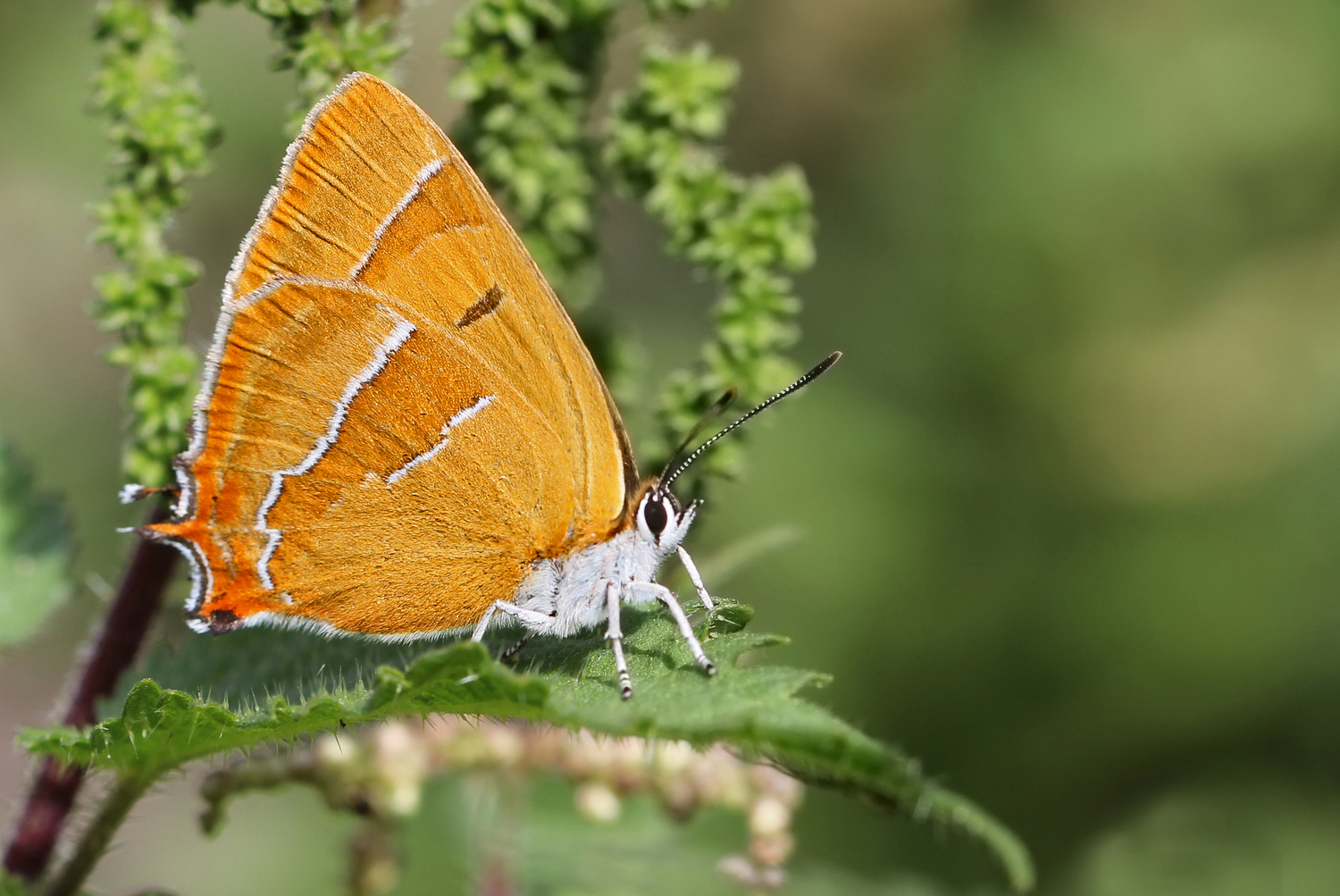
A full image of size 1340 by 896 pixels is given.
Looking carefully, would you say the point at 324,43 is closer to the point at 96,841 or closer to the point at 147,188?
the point at 147,188

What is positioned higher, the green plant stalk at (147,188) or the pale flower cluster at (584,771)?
the green plant stalk at (147,188)

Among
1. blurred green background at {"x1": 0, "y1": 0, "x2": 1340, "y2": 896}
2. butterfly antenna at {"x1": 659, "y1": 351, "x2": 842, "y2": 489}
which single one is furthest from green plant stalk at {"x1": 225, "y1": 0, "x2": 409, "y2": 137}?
blurred green background at {"x1": 0, "y1": 0, "x2": 1340, "y2": 896}

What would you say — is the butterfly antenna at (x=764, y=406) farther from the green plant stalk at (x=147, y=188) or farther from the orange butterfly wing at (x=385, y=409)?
the green plant stalk at (x=147, y=188)

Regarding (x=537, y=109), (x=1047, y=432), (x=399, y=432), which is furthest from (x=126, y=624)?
(x=1047, y=432)

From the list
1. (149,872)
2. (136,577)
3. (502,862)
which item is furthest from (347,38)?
(149,872)

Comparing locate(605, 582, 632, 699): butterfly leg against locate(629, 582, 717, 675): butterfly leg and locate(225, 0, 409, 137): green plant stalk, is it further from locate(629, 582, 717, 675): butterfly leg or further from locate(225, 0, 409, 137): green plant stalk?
locate(225, 0, 409, 137): green plant stalk

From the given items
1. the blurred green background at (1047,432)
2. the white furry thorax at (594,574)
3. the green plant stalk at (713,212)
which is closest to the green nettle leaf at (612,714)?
the white furry thorax at (594,574)

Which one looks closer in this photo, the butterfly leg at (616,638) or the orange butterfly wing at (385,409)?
the butterfly leg at (616,638)
